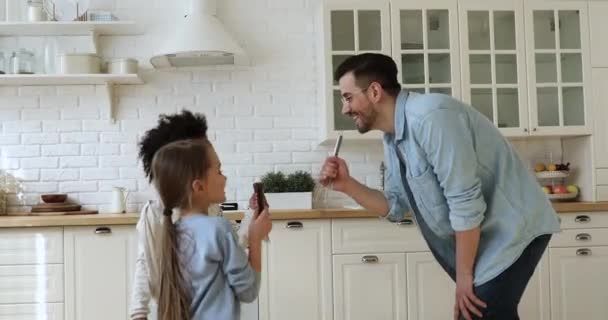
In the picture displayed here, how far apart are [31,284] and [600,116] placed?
3.41 meters

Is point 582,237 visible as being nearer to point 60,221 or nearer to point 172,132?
point 172,132

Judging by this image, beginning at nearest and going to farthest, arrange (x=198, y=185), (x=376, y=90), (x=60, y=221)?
(x=198, y=185)
(x=376, y=90)
(x=60, y=221)

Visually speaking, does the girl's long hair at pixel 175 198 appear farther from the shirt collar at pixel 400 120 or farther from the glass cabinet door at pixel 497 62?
the glass cabinet door at pixel 497 62

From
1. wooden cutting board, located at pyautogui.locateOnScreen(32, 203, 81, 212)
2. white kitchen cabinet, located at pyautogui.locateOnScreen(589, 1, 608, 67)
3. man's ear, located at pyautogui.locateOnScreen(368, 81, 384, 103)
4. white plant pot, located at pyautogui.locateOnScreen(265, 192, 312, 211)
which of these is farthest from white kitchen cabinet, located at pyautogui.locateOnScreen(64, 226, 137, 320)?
white kitchen cabinet, located at pyautogui.locateOnScreen(589, 1, 608, 67)

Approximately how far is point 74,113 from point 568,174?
3.11 metres

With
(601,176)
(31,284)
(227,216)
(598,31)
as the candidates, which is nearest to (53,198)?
(31,284)

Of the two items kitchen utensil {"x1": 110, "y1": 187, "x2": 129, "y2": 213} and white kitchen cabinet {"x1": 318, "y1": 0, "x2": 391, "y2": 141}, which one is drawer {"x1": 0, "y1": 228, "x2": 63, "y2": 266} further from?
white kitchen cabinet {"x1": 318, "y1": 0, "x2": 391, "y2": 141}

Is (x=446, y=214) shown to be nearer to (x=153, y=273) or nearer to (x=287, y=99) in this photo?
(x=153, y=273)

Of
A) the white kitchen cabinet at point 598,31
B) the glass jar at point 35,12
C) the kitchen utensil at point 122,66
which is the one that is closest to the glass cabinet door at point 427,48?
the white kitchen cabinet at point 598,31

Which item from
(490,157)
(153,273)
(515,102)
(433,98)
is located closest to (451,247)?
(490,157)

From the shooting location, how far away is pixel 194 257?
1703 mm

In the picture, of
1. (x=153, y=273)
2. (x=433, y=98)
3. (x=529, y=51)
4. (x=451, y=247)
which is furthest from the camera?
(x=529, y=51)

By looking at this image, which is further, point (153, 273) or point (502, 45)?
point (502, 45)

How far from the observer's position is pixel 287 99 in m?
4.18
